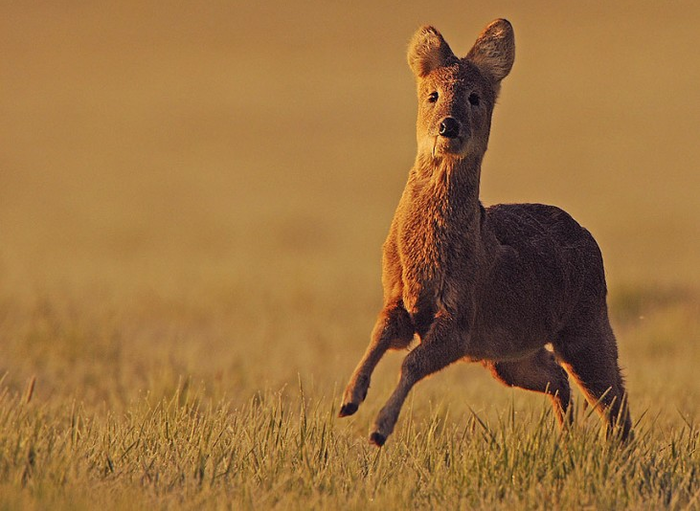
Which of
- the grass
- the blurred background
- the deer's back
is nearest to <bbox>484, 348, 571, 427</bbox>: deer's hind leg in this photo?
the deer's back

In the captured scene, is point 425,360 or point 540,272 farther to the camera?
point 540,272

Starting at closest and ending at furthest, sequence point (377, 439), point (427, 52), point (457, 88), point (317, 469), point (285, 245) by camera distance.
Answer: point (377, 439) → point (317, 469) → point (457, 88) → point (427, 52) → point (285, 245)

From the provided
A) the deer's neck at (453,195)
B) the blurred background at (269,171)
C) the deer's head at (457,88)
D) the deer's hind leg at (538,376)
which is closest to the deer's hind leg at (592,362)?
the deer's hind leg at (538,376)

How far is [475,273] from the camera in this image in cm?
618

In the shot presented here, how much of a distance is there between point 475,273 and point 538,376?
1299mm

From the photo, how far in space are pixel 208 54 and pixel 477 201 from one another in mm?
54675

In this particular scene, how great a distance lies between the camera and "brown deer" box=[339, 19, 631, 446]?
19.6 ft

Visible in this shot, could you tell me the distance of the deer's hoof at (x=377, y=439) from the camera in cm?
534

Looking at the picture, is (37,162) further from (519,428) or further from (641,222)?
(519,428)

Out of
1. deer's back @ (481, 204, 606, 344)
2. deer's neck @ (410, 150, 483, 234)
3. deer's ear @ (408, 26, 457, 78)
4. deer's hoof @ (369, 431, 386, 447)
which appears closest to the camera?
deer's hoof @ (369, 431, 386, 447)

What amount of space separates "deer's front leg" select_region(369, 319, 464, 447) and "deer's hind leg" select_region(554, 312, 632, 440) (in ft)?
3.78

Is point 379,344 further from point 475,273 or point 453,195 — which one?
point 453,195

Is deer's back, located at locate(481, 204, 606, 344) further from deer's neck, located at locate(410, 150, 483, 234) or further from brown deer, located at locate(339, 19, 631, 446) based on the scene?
deer's neck, located at locate(410, 150, 483, 234)

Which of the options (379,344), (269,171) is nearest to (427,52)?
→ (379,344)
